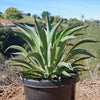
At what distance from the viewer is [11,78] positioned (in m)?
4.53

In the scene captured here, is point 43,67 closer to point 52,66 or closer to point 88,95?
point 52,66

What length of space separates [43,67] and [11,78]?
8.48 feet

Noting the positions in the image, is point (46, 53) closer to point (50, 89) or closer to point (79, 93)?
point (50, 89)

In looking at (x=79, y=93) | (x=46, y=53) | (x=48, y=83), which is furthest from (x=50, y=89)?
(x=79, y=93)

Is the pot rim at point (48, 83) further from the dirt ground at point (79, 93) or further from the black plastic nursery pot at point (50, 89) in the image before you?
the dirt ground at point (79, 93)

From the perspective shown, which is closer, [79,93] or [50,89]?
[50,89]

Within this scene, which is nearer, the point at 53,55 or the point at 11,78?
the point at 53,55

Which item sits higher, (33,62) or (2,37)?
(2,37)

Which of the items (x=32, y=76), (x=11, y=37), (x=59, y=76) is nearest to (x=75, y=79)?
(x=59, y=76)

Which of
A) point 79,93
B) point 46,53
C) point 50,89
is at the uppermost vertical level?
point 46,53

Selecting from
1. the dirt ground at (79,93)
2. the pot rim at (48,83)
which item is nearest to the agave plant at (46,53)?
the pot rim at (48,83)

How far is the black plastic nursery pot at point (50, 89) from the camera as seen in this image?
1.97 meters

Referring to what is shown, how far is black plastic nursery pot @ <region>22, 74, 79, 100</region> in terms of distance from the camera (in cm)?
197

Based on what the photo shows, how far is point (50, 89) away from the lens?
6.54ft
